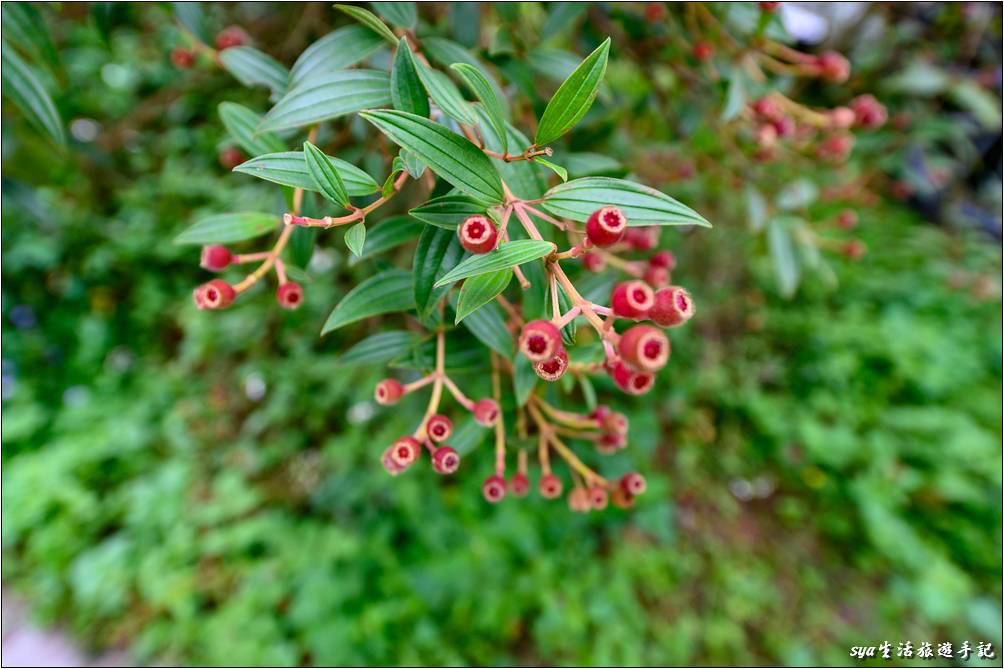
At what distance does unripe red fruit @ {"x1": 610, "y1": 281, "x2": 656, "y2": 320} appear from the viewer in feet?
1.23

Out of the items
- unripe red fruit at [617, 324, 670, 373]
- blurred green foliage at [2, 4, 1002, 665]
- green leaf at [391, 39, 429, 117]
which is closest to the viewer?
unripe red fruit at [617, 324, 670, 373]

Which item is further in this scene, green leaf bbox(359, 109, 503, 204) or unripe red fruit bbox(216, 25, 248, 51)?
unripe red fruit bbox(216, 25, 248, 51)

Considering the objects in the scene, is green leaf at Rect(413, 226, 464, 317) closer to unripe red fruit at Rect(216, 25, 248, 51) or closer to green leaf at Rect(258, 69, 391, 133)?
green leaf at Rect(258, 69, 391, 133)

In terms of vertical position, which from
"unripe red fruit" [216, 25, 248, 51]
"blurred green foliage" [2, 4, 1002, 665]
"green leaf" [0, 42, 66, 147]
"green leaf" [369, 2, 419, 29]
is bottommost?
"blurred green foliage" [2, 4, 1002, 665]

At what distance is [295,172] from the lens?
0.45m

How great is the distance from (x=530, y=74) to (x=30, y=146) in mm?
1047

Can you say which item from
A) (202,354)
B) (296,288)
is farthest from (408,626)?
(296,288)

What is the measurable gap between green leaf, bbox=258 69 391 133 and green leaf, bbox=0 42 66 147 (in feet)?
1.07

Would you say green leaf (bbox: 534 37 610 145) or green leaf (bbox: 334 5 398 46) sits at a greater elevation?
green leaf (bbox: 334 5 398 46)

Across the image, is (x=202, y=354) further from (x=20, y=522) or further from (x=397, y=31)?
(x=397, y=31)

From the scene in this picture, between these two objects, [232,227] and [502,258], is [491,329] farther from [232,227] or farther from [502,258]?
[232,227]

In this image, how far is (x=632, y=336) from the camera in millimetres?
368

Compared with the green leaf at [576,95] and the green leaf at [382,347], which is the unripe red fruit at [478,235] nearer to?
the green leaf at [576,95]

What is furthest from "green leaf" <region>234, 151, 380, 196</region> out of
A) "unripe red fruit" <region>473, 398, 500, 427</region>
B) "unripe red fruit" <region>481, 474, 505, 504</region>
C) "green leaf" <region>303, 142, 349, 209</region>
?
"unripe red fruit" <region>481, 474, 505, 504</region>
